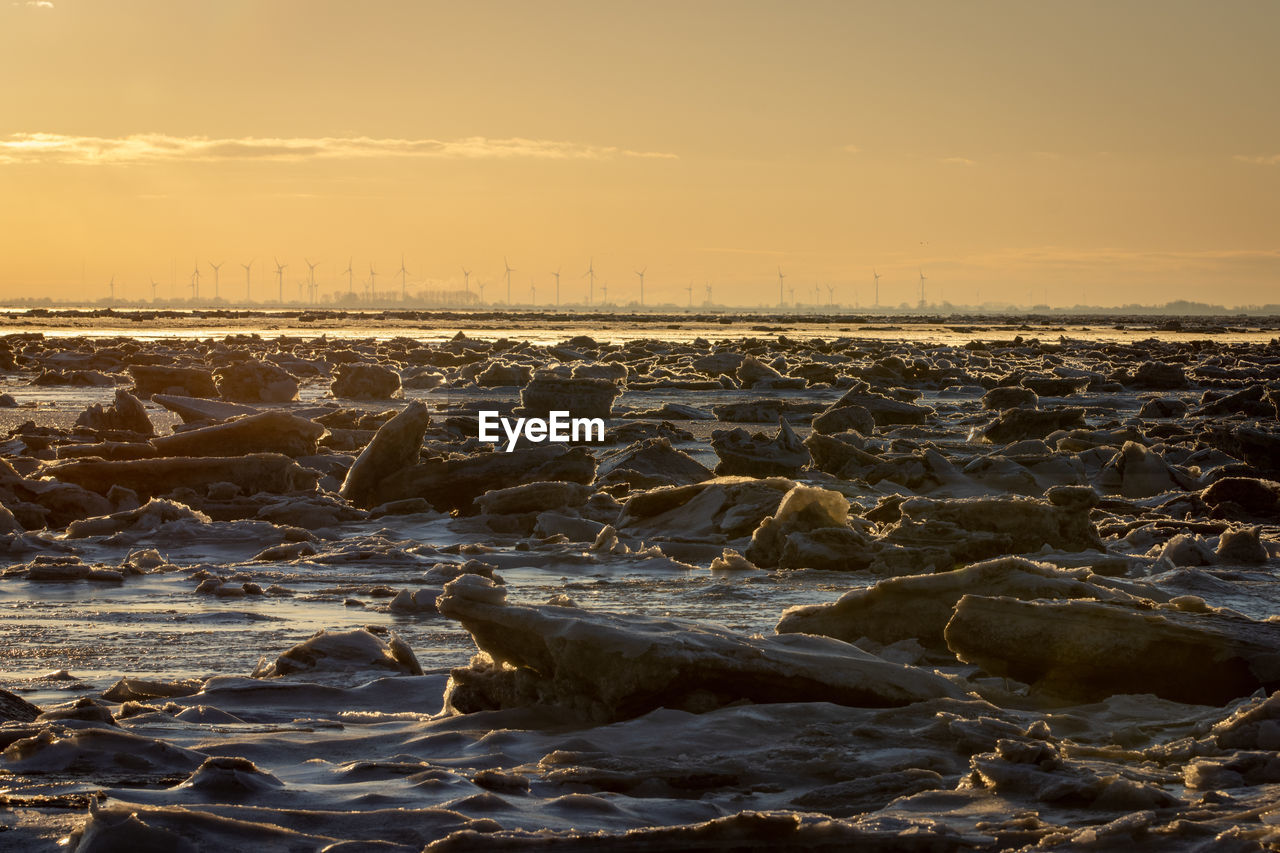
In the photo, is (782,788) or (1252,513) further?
(1252,513)

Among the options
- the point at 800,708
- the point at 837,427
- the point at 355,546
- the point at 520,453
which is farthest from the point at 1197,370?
the point at 800,708

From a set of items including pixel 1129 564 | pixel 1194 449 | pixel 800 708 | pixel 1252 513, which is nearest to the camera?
pixel 800 708

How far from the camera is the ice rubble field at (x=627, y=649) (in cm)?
429

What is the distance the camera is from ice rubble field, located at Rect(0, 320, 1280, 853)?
4.29 m

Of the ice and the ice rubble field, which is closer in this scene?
the ice rubble field

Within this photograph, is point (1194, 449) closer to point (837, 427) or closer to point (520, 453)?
point (837, 427)

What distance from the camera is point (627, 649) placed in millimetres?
5367

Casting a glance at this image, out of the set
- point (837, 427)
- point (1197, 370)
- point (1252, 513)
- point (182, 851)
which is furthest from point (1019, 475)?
point (1197, 370)

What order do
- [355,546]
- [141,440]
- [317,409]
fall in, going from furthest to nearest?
1. [317,409]
2. [141,440]
3. [355,546]

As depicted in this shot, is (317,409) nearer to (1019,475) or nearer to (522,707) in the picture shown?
(1019,475)

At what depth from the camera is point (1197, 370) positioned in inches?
1612

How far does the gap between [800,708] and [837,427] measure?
620 inches

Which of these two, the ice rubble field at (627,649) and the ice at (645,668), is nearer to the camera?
the ice rubble field at (627,649)

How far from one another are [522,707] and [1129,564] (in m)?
5.63
